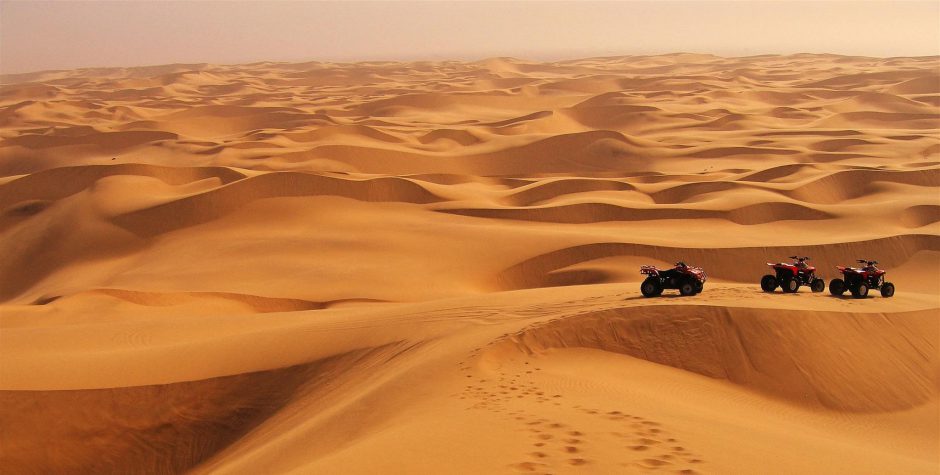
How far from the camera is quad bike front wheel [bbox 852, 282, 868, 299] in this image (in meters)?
11.5

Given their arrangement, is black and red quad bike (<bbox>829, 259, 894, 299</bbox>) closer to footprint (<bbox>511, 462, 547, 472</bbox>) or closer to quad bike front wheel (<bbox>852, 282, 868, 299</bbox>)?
quad bike front wheel (<bbox>852, 282, 868, 299</bbox>)

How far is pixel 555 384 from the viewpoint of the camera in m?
7.90

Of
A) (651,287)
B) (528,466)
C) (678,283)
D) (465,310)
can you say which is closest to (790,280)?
(678,283)

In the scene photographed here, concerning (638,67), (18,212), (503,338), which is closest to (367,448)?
(503,338)

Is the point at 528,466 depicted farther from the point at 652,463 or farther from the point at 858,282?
the point at 858,282

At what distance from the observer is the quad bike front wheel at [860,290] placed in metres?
11.5

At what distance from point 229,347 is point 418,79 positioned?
335 ft

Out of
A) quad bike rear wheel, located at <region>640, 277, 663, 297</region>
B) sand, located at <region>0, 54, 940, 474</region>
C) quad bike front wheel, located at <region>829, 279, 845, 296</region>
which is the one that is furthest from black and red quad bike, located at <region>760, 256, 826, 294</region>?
quad bike rear wheel, located at <region>640, 277, 663, 297</region>

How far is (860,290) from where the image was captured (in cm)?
1154

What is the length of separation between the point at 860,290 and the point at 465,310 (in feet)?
19.3

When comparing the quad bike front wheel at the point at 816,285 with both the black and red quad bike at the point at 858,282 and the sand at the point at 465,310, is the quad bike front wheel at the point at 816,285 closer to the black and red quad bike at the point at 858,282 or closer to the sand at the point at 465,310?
the black and red quad bike at the point at 858,282

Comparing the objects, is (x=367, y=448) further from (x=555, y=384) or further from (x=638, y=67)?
(x=638, y=67)

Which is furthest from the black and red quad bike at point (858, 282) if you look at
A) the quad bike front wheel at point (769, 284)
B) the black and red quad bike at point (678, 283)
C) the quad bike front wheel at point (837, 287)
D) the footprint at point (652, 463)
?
the footprint at point (652, 463)

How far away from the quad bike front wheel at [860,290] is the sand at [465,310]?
0.29m
